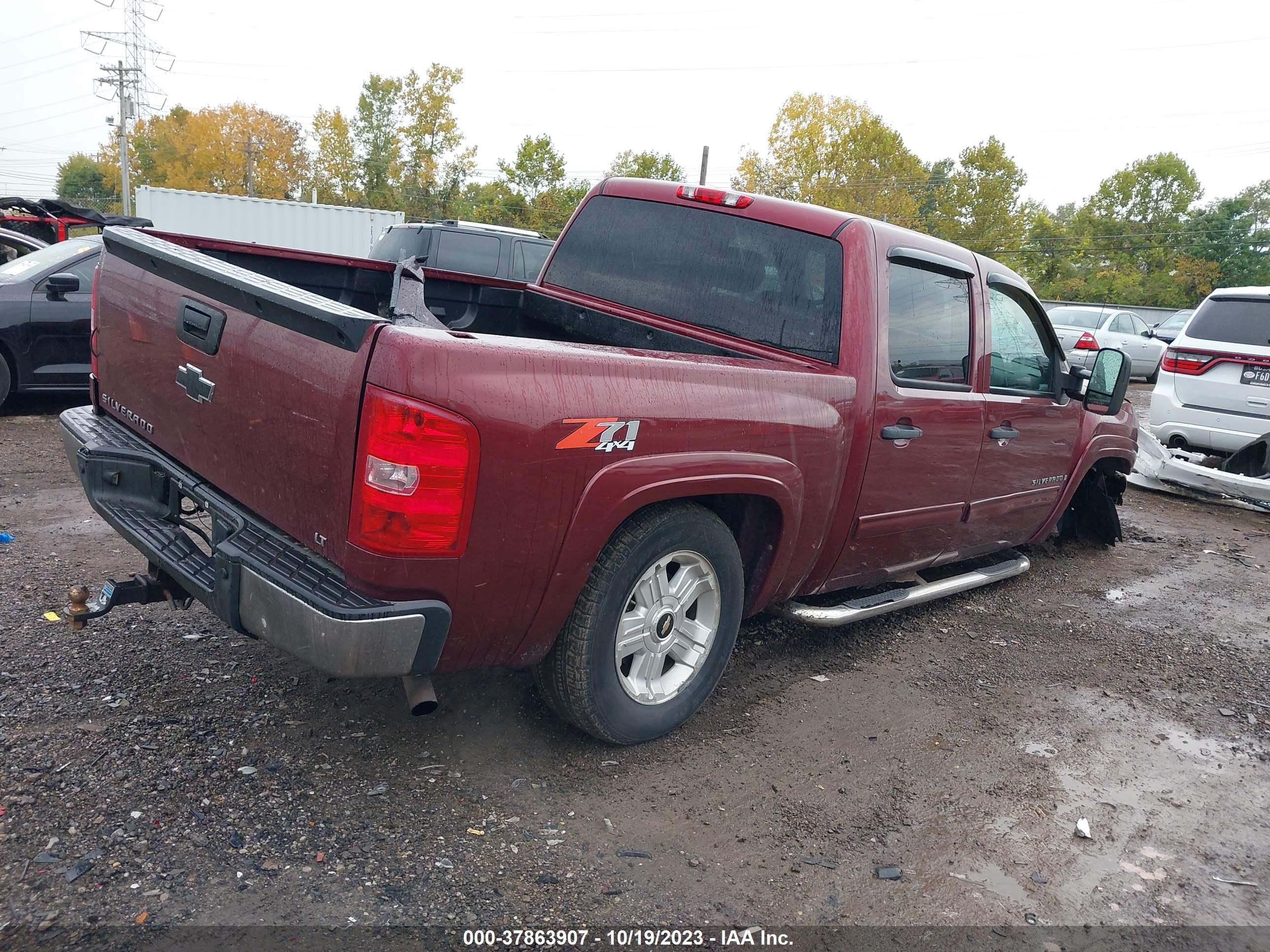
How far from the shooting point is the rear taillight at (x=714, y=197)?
395 centimetres

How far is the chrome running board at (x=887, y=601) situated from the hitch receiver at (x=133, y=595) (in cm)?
226

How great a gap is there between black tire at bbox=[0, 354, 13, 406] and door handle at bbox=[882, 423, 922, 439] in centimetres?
769

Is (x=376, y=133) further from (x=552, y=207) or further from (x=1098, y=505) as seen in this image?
(x=1098, y=505)

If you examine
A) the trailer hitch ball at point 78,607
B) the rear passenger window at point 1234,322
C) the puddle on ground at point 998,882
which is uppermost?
the rear passenger window at point 1234,322

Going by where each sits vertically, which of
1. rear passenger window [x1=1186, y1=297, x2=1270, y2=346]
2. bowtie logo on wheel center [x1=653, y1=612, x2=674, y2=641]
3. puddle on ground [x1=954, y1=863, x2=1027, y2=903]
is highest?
rear passenger window [x1=1186, y1=297, x2=1270, y2=346]

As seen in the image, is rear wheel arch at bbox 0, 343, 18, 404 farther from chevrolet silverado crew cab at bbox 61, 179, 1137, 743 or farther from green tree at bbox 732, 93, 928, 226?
green tree at bbox 732, 93, 928, 226

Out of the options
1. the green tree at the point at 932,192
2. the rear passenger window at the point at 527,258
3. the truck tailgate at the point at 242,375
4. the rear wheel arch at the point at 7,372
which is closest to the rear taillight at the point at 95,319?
the truck tailgate at the point at 242,375

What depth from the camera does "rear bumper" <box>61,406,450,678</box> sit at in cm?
241

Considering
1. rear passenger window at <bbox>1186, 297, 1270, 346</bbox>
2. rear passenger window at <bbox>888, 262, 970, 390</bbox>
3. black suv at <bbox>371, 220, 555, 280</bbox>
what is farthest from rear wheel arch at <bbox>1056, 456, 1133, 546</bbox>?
black suv at <bbox>371, 220, 555, 280</bbox>

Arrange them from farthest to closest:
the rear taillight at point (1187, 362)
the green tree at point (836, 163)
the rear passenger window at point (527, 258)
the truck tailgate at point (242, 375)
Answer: the green tree at point (836, 163) < the rear passenger window at point (527, 258) < the rear taillight at point (1187, 362) < the truck tailgate at point (242, 375)

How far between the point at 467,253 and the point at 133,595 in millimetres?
8699

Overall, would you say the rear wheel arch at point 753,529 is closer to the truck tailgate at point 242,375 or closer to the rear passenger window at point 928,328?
the rear passenger window at point 928,328

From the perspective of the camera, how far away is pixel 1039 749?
3594 millimetres

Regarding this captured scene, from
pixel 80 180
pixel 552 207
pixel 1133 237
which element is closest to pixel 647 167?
pixel 552 207
